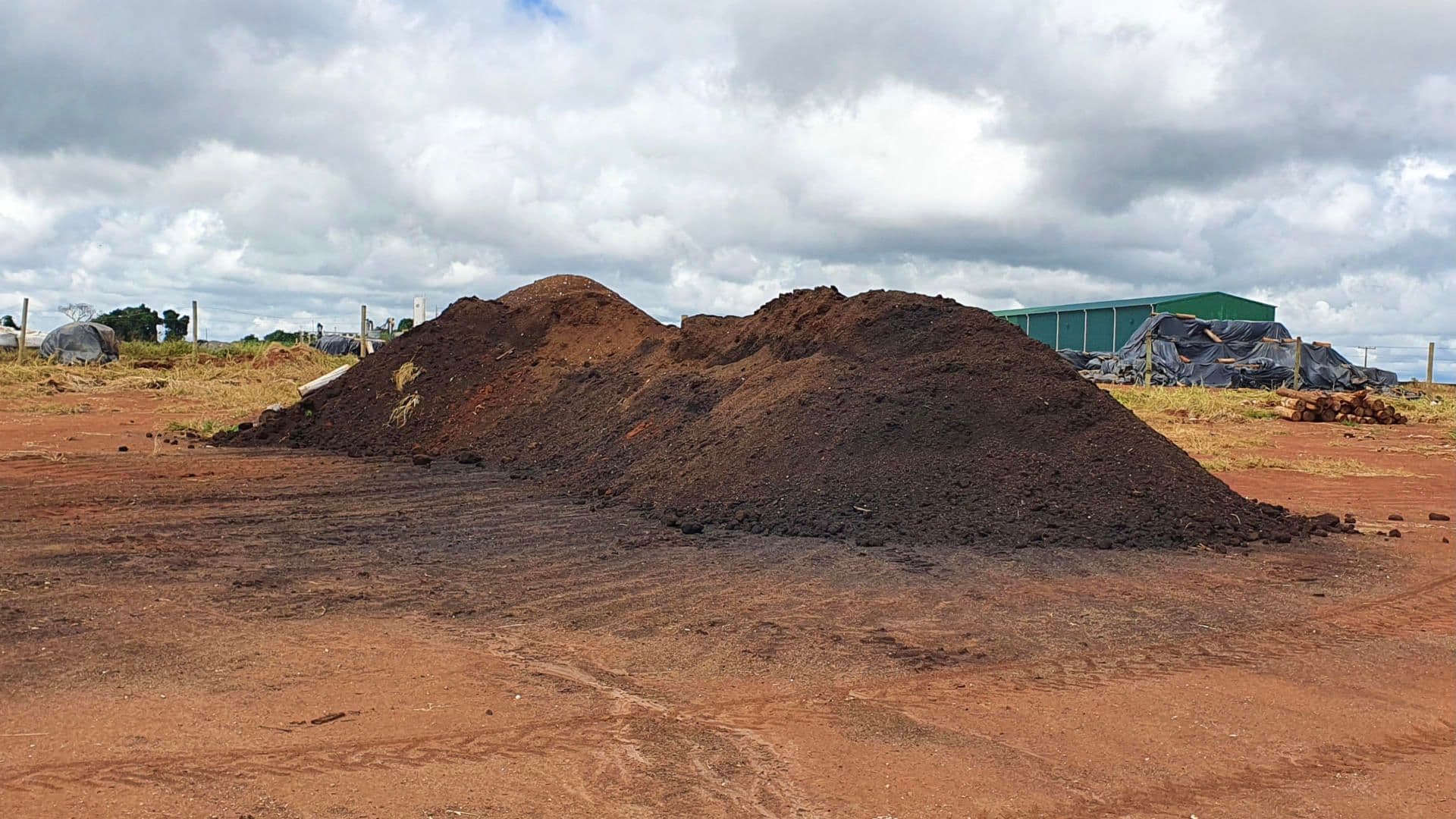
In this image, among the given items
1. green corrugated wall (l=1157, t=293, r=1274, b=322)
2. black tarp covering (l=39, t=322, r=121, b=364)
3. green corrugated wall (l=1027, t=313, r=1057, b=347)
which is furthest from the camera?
green corrugated wall (l=1027, t=313, r=1057, b=347)

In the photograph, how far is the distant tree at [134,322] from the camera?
3756 centimetres

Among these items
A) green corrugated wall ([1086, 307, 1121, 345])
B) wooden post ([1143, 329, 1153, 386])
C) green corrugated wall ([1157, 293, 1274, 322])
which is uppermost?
green corrugated wall ([1157, 293, 1274, 322])

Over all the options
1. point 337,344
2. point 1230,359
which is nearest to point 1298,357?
point 1230,359

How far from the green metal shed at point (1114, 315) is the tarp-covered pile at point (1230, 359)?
485 cm

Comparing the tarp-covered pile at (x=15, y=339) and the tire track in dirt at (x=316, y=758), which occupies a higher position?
the tarp-covered pile at (x=15, y=339)

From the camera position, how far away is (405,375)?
663 inches

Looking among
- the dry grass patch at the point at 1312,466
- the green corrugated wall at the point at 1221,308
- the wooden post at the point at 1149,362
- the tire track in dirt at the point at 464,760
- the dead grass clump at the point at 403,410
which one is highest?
the green corrugated wall at the point at 1221,308

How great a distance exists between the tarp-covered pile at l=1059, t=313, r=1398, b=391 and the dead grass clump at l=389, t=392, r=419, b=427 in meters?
21.4

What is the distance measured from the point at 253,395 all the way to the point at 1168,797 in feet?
71.5

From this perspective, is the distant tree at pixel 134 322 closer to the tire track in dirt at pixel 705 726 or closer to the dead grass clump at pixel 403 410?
the dead grass clump at pixel 403 410

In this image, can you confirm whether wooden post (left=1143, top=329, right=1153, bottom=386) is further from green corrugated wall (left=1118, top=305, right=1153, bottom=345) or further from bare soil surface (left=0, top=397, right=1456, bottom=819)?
bare soil surface (left=0, top=397, right=1456, bottom=819)

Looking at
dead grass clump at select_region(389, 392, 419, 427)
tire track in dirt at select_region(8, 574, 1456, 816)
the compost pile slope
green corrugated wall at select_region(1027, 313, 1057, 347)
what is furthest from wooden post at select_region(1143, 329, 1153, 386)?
tire track in dirt at select_region(8, 574, 1456, 816)

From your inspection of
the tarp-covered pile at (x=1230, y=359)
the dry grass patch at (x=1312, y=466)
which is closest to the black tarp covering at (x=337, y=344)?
the tarp-covered pile at (x=1230, y=359)

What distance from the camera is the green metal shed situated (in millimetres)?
37531
